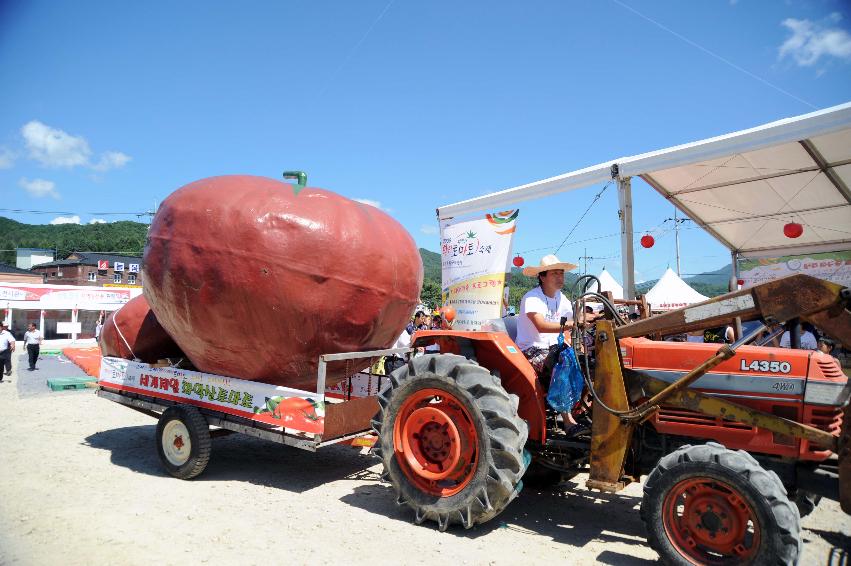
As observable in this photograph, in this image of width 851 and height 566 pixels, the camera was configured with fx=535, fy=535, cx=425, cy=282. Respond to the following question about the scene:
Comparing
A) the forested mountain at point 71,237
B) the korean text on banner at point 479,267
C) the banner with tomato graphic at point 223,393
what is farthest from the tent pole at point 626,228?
the forested mountain at point 71,237

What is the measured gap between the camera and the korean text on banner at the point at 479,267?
7695mm

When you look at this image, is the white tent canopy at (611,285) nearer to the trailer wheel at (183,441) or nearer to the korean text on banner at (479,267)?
the korean text on banner at (479,267)

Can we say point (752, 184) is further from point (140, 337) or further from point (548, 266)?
point (140, 337)

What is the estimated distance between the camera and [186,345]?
5.08m

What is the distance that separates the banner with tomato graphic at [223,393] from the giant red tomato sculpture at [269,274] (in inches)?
8.3

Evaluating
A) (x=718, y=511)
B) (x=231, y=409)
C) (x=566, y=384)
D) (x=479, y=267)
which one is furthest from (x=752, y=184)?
(x=231, y=409)

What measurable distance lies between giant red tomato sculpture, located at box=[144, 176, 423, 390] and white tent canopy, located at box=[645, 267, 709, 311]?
481 inches

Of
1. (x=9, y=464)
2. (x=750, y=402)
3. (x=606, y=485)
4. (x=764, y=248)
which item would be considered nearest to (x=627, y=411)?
(x=606, y=485)

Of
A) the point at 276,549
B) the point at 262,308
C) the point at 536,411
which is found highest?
the point at 262,308

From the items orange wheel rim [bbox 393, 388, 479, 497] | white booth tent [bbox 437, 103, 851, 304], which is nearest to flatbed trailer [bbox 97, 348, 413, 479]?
orange wheel rim [bbox 393, 388, 479, 497]

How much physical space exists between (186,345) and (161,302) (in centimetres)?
48

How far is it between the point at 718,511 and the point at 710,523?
92 millimetres

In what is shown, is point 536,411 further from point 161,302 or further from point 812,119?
point 812,119

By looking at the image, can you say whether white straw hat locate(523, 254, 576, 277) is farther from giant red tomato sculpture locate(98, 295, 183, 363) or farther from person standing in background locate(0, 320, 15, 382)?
person standing in background locate(0, 320, 15, 382)
